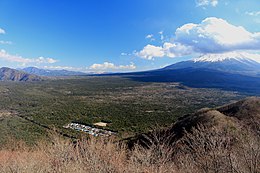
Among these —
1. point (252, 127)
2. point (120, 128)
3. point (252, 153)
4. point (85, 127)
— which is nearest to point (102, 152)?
point (252, 153)

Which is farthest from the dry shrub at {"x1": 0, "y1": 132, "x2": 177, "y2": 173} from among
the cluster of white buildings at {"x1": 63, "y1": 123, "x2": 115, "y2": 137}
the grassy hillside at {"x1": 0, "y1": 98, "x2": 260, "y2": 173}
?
the cluster of white buildings at {"x1": 63, "y1": 123, "x2": 115, "y2": 137}

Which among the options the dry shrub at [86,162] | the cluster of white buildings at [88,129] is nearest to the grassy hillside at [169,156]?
the dry shrub at [86,162]

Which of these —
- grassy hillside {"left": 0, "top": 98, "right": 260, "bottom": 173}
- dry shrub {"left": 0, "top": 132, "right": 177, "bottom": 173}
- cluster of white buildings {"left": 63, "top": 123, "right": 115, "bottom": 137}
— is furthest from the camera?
cluster of white buildings {"left": 63, "top": 123, "right": 115, "bottom": 137}

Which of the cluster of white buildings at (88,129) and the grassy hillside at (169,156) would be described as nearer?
the grassy hillside at (169,156)

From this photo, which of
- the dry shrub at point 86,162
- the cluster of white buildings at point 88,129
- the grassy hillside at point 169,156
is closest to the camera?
the grassy hillside at point 169,156

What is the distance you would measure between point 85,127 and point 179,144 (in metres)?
41.7

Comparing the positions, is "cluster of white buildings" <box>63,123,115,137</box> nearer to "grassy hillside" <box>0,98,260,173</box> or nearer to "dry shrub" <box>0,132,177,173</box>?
"grassy hillside" <box>0,98,260,173</box>

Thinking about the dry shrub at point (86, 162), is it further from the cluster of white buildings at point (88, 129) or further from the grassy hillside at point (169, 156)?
the cluster of white buildings at point (88, 129)

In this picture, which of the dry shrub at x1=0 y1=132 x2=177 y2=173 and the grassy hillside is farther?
the dry shrub at x1=0 y1=132 x2=177 y2=173

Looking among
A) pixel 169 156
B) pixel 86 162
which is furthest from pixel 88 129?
pixel 86 162

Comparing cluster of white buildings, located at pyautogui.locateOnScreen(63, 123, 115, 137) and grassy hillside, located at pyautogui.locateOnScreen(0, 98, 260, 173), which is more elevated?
grassy hillside, located at pyautogui.locateOnScreen(0, 98, 260, 173)

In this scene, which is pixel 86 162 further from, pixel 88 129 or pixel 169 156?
pixel 88 129

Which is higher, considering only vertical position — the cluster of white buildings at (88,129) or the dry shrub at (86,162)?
the dry shrub at (86,162)

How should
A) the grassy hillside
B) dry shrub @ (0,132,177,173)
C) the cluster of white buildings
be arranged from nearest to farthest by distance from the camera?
the grassy hillside, dry shrub @ (0,132,177,173), the cluster of white buildings
